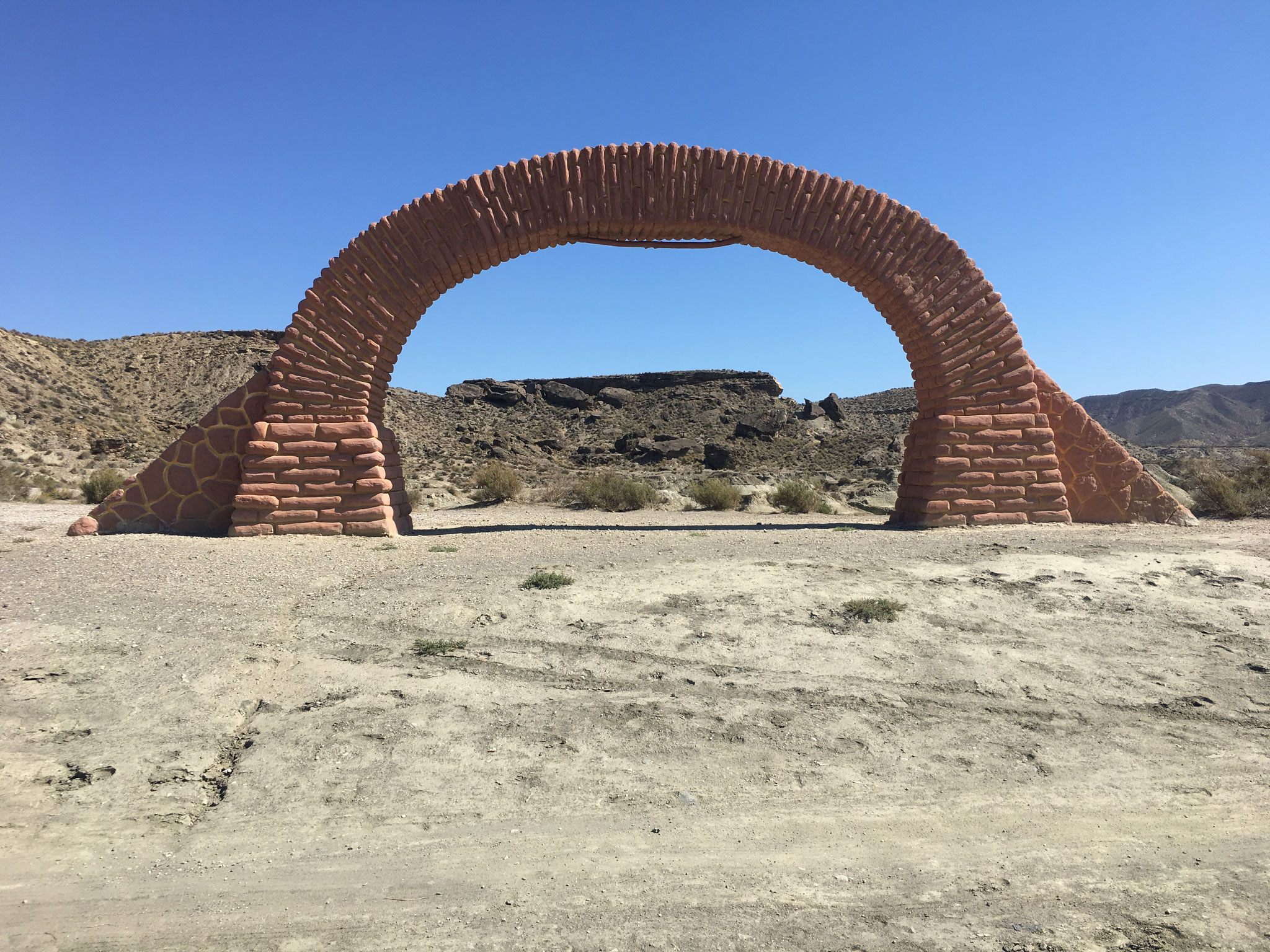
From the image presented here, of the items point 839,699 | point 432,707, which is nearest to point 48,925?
point 432,707

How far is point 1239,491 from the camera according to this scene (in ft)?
35.1

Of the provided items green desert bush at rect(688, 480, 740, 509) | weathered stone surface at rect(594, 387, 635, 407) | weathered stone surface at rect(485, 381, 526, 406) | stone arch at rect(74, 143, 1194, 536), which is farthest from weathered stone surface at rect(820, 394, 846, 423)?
stone arch at rect(74, 143, 1194, 536)

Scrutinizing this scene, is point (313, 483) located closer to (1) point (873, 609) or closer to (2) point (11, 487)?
(1) point (873, 609)

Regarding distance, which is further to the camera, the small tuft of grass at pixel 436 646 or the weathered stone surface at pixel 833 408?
the weathered stone surface at pixel 833 408

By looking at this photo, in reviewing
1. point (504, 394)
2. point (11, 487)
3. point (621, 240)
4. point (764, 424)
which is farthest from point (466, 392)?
point (621, 240)

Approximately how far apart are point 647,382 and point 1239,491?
1504 inches

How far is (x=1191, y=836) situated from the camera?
2578mm

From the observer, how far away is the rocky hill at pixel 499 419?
22234 millimetres

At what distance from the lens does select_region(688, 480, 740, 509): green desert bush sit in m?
14.2

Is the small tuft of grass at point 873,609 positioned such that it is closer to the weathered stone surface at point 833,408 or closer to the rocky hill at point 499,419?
the rocky hill at point 499,419

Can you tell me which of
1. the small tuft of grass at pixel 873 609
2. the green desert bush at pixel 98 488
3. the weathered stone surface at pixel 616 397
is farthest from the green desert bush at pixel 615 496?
the weathered stone surface at pixel 616 397

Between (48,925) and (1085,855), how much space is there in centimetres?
317

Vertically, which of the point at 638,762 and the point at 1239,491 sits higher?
the point at 1239,491

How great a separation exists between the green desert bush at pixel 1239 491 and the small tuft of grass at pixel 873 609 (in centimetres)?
796
